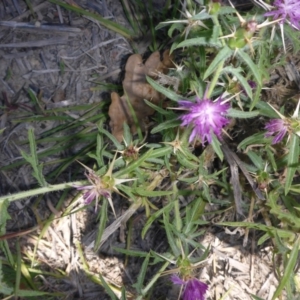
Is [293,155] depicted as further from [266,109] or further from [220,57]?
[220,57]

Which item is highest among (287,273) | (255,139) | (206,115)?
(206,115)

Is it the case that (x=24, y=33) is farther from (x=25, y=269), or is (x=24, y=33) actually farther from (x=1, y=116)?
(x=25, y=269)

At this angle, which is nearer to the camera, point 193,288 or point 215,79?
point 215,79

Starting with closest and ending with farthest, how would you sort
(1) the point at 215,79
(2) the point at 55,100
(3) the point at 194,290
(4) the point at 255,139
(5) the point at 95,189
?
(1) the point at 215,79, (5) the point at 95,189, (3) the point at 194,290, (4) the point at 255,139, (2) the point at 55,100

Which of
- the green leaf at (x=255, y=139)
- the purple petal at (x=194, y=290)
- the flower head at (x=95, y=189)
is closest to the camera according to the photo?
the flower head at (x=95, y=189)

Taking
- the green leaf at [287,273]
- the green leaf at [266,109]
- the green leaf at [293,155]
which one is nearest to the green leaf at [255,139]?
the green leaf at [266,109]

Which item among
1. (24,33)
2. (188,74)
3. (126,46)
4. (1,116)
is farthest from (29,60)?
(188,74)

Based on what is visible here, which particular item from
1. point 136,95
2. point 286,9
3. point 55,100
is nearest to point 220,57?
point 286,9

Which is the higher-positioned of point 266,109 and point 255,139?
point 266,109

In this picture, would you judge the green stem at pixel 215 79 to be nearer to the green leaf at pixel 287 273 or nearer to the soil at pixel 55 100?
the green leaf at pixel 287 273
